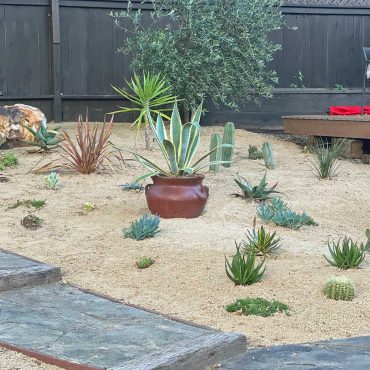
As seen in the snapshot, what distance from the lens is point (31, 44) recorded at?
1189 cm

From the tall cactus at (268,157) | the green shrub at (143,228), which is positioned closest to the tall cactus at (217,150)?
the tall cactus at (268,157)

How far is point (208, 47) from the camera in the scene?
11055 mm

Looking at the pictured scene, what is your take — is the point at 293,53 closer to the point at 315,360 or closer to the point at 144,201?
the point at 144,201

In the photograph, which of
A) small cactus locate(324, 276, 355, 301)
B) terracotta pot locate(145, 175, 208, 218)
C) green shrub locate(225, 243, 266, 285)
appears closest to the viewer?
small cactus locate(324, 276, 355, 301)

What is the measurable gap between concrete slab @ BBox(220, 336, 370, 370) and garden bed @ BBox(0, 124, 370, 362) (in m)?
0.16

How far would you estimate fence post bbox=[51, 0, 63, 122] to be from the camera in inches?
467

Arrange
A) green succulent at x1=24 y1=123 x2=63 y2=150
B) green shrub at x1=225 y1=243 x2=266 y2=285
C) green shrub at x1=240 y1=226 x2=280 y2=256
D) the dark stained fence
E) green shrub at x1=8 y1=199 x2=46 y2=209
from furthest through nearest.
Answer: the dark stained fence < green succulent at x1=24 y1=123 x2=63 y2=150 < green shrub at x1=8 y1=199 x2=46 y2=209 < green shrub at x1=240 y1=226 x2=280 y2=256 < green shrub at x1=225 y1=243 x2=266 y2=285

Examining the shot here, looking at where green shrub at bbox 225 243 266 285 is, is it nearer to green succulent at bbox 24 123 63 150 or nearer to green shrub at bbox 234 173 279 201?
green shrub at bbox 234 173 279 201

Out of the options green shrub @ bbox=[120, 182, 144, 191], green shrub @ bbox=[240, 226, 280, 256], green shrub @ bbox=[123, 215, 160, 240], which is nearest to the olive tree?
green shrub @ bbox=[120, 182, 144, 191]

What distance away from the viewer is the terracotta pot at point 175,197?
22.5 ft

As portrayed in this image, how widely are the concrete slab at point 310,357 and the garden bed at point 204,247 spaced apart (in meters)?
0.16

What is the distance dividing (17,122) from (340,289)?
5553 millimetres

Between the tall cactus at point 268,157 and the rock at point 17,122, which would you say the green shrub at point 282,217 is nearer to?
the tall cactus at point 268,157

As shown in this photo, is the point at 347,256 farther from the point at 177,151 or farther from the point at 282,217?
the point at 177,151
